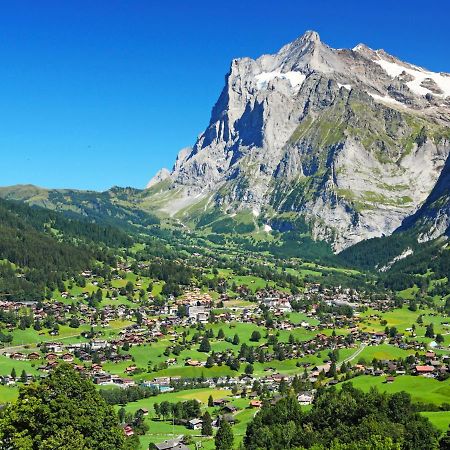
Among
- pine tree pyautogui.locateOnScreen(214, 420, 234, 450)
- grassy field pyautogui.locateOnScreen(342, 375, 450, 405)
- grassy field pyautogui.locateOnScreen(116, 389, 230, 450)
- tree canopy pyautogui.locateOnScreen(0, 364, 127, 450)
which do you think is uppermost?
tree canopy pyautogui.locateOnScreen(0, 364, 127, 450)

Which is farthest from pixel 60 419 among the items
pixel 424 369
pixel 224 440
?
pixel 424 369

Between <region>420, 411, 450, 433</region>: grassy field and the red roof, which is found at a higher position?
the red roof

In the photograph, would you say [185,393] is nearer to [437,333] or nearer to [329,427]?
[329,427]

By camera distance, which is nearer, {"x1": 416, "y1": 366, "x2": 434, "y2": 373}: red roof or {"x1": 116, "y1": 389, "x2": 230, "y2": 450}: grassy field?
{"x1": 116, "y1": 389, "x2": 230, "y2": 450}: grassy field

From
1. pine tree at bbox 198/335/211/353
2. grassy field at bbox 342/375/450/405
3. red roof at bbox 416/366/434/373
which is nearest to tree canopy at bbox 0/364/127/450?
grassy field at bbox 342/375/450/405

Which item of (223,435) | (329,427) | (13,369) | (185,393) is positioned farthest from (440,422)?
(13,369)

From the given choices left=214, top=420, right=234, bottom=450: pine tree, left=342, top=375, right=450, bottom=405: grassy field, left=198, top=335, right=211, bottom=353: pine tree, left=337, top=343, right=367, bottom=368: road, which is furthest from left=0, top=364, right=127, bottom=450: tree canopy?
left=198, top=335, right=211, bottom=353: pine tree

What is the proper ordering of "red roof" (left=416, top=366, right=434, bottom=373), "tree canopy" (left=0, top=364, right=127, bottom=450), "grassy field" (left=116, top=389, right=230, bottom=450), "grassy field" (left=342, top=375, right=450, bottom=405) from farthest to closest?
"red roof" (left=416, top=366, right=434, bottom=373) < "grassy field" (left=342, top=375, right=450, bottom=405) < "grassy field" (left=116, top=389, right=230, bottom=450) < "tree canopy" (left=0, top=364, right=127, bottom=450)

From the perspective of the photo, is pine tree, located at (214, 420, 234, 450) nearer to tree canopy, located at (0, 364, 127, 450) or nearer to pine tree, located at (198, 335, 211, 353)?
tree canopy, located at (0, 364, 127, 450)

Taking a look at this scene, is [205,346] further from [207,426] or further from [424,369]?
[207,426]

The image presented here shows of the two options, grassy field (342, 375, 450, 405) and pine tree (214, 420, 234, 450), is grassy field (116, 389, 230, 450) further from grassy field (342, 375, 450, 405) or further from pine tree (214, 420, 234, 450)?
grassy field (342, 375, 450, 405)

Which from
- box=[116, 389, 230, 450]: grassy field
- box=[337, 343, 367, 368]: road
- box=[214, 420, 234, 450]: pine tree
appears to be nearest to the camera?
box=[214, 420, 234, 450]: pine tree
